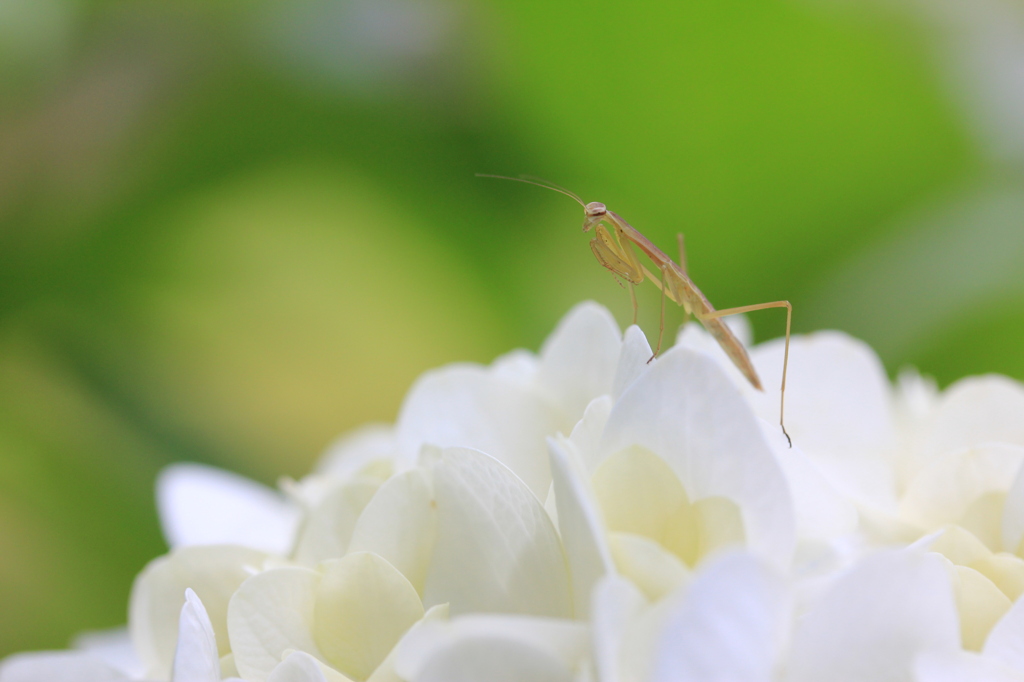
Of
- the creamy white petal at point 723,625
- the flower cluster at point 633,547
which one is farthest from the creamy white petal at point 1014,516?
the creamy white petal at point 723,625

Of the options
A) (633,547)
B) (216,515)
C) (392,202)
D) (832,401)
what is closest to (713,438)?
(633,547)

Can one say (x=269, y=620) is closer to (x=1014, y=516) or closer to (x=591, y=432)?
(x=591, y=432)

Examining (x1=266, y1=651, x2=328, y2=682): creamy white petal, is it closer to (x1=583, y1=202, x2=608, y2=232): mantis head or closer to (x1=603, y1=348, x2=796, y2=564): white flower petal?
(x1=603, y1=348, x2=796, y2=564): white flower petal

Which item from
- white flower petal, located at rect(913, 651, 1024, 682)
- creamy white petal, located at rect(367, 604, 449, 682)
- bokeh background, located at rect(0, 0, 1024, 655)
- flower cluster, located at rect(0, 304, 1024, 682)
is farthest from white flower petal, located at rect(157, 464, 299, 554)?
bokeh background, located at rect(0, 0, 1024, 655)

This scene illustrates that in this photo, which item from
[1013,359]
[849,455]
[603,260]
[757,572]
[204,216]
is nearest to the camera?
[757,572]

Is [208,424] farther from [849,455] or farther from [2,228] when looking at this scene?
[849,455]

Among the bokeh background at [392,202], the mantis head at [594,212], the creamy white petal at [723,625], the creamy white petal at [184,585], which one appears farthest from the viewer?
the bokeh background at [392,202]

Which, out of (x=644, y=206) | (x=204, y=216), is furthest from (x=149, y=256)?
(x=644, y=206)

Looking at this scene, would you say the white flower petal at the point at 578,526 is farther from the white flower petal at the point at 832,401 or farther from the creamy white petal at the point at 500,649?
the white flower petal at the point at 832,401
